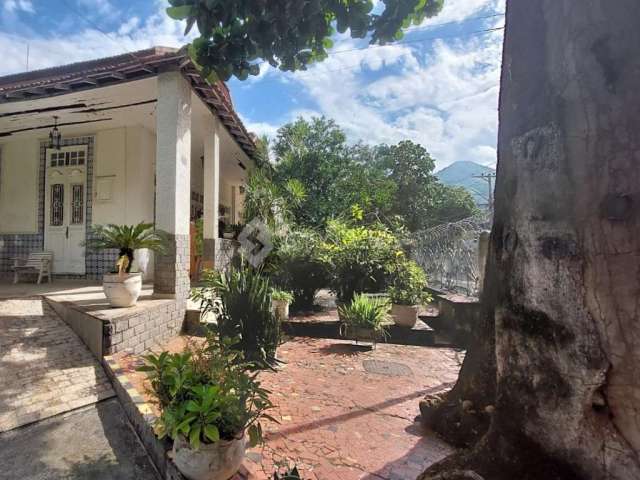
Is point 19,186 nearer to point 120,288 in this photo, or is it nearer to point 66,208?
point 66,208

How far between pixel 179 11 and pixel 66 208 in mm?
7315

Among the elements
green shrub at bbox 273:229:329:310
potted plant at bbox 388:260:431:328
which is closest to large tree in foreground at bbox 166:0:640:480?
potted plant at bbox 388:260:431:328

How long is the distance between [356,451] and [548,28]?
256 centimetres

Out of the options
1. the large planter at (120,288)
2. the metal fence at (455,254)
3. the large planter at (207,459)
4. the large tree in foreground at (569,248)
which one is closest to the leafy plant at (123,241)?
the large planter at (120,288)

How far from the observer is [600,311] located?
1067mm

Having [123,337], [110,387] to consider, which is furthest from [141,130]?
[110,387]

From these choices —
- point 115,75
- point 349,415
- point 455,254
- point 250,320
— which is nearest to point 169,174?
point 115,75

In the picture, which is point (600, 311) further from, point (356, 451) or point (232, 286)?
point (232, 286)

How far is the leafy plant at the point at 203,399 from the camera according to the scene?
1.91 meters

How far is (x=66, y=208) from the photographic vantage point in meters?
7.75

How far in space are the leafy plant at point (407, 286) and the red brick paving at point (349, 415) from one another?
1089 millimetres

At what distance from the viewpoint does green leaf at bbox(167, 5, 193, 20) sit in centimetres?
224

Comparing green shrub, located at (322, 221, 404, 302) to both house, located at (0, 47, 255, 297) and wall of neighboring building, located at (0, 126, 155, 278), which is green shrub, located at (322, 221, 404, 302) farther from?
Answer: wall of neighboring building, located at (0, 126, 155, 278)

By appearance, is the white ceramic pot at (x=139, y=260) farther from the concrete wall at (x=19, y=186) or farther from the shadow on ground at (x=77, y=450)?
the concrete wall at (x=19, y=186)
